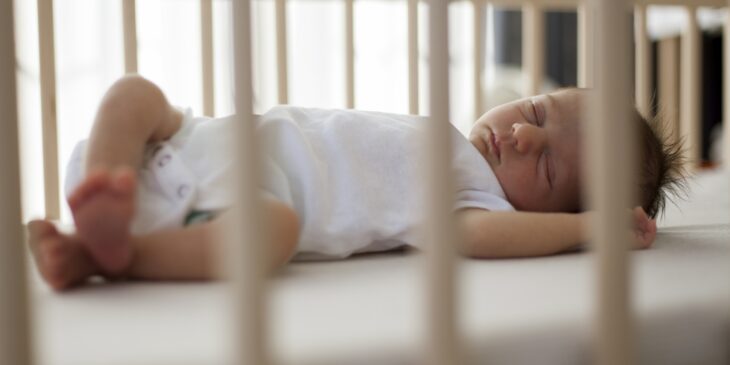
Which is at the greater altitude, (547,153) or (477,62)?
(477,62)

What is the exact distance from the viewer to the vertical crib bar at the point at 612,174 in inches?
16.2

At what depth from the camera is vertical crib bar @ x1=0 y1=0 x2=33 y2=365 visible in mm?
381

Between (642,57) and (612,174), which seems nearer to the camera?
(612,174)

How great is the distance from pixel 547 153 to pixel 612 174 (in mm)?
434

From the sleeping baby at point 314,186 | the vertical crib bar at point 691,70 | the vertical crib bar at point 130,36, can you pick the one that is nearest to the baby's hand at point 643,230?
the sleeping baby at point 314,186

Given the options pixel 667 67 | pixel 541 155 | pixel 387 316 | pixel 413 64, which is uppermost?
pixel 667 67

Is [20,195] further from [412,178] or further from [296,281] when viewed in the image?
[412,178]

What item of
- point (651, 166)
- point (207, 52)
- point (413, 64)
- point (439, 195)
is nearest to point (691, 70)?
point (413, 64)

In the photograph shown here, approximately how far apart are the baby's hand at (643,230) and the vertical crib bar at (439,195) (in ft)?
1.43

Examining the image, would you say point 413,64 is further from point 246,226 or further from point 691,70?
point 246,226

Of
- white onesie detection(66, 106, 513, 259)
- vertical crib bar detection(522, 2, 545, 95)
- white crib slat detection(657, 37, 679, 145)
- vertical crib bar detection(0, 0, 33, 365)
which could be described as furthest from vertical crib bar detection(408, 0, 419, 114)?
white crib slat detection(657, 37, 679, 145)

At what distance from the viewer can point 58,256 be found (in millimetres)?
555

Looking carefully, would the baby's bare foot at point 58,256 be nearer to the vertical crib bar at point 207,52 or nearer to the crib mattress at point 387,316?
the crib mattress at point 387,316

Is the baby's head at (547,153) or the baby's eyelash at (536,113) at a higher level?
the baby's eyelash at (536,113)
